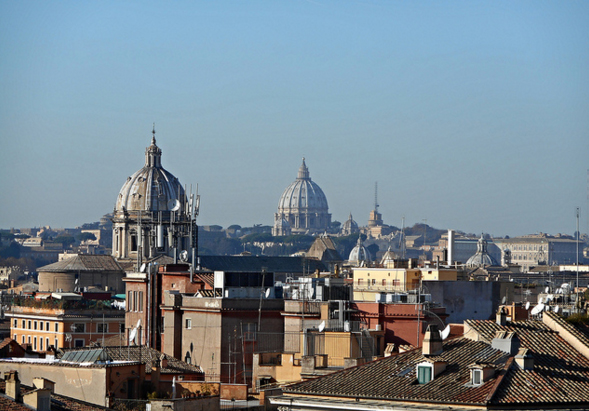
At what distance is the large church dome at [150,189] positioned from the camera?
12075cm

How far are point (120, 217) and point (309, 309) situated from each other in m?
90.2

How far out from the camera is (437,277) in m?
46.3

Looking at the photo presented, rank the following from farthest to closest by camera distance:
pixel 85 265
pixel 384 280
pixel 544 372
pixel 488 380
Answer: pixel 85 265 → pixel 384 280 → pixel 544 372 → pixel 488 380

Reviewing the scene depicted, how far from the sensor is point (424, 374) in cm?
1886

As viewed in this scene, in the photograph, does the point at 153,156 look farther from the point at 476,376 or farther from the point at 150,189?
the point at 476,376

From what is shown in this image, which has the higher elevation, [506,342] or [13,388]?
[506,342]

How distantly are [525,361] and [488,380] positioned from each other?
0.70 meters

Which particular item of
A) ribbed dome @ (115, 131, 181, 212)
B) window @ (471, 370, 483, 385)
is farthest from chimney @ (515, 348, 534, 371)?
ribbed dome @ (115, 131, 181, 212)

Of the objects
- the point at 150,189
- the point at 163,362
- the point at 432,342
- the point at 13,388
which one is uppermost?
the point at 150,189

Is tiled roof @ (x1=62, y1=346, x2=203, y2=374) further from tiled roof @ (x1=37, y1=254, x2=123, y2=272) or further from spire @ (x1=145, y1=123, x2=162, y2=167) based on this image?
spire @ (x1=145, y1=123, x2=162, y2=167)

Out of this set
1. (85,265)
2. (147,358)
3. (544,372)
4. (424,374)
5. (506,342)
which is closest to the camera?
(544,372)

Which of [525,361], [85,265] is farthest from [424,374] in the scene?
[85,265]

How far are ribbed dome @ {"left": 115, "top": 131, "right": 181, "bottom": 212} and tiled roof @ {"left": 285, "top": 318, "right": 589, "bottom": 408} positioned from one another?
325 feet

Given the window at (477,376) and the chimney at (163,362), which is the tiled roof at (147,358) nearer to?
the chimney at (163,362)
